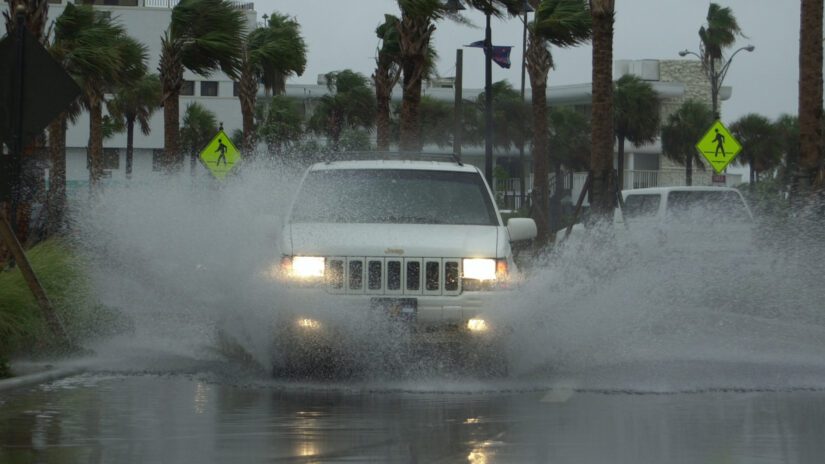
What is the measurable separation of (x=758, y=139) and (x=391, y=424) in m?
77.3

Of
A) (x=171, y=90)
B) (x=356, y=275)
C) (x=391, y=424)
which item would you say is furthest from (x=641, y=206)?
(x=391, y=424)

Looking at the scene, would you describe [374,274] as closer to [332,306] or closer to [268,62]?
[332,306]

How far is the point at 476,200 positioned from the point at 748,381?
8.87 ft

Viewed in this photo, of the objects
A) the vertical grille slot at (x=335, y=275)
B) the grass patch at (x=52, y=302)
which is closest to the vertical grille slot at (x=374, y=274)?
the vertical grille slot at (x=335, y=275)

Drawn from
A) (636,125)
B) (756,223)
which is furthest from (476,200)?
(636,125)

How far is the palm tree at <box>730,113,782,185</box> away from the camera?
82.4 metres

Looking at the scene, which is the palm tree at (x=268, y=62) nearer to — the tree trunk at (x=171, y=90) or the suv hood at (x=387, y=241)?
the tree trunk at (x=171, y=90)

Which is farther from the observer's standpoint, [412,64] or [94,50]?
[94,50]

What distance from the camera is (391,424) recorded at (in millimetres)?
8320

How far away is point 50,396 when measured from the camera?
9.89 metres

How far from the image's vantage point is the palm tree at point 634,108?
69.2m

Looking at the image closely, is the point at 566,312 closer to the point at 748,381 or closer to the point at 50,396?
the point at 748,381

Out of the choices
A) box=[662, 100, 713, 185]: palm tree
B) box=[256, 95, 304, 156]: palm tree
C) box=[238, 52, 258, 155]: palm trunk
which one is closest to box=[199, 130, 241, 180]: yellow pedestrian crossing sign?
box=[238, 52, 258, 155]: palm trunk

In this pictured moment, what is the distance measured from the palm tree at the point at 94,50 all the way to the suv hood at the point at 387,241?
19661 mm
